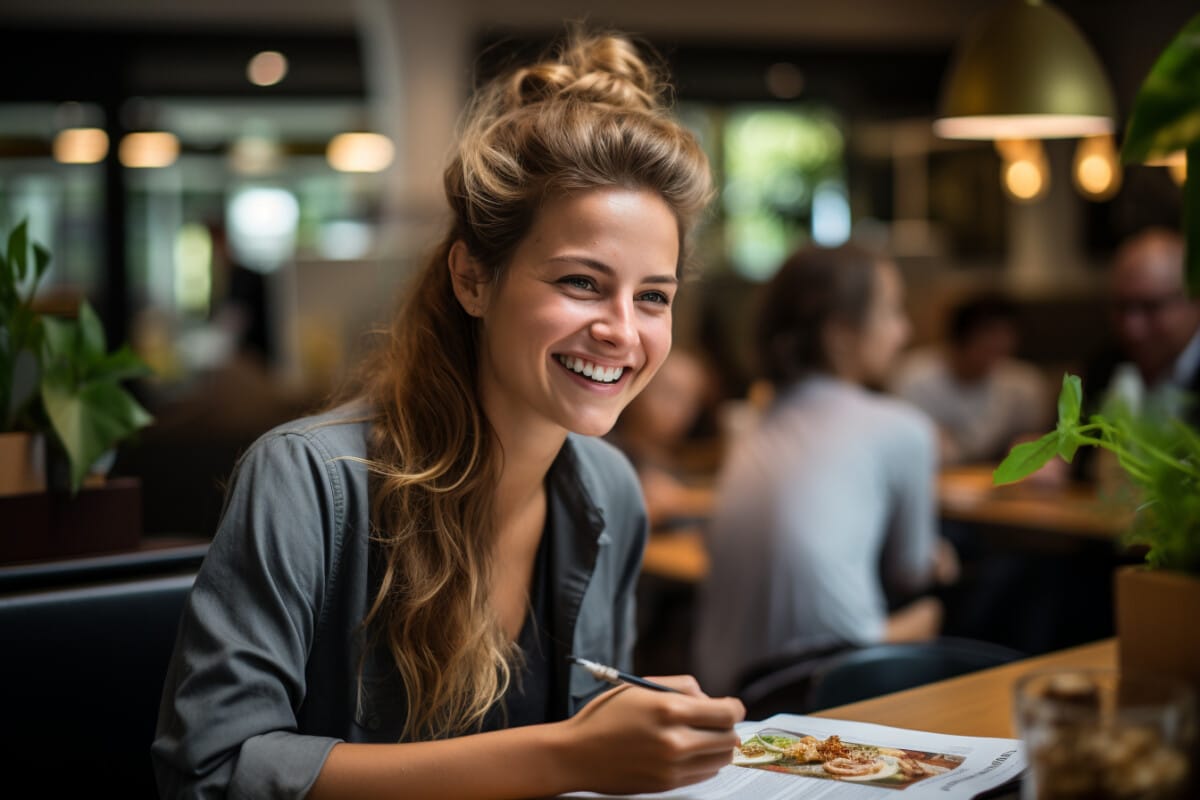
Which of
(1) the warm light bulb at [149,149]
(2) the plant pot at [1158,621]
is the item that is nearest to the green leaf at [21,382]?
(2) the plant pot at [1158,621]

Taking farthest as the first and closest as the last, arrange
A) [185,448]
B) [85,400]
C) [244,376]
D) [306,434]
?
[244,376], [185,448], [85,400], [306,434]

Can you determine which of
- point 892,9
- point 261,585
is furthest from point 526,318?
point 892,9

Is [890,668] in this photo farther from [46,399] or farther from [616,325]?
[46,399]

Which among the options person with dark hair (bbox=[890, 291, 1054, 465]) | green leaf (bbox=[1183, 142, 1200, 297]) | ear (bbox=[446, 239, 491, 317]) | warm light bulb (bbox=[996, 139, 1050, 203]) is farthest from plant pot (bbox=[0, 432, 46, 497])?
person with dark hair (bbox=[890, 291, 1054, 465])

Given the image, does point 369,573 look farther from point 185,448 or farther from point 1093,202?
point 1093,202

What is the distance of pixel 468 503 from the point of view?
1.47 meters

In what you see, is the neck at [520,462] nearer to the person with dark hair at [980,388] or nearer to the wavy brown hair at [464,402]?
the wavy brown hair at [464,402]

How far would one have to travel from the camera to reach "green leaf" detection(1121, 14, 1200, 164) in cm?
95

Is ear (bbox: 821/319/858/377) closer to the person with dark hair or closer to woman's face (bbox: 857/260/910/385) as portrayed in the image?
woman's face (bbox: 857/260/910/385)

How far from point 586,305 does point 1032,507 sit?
250 centimetres

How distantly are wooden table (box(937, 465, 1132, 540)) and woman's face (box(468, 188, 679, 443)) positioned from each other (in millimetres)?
1939

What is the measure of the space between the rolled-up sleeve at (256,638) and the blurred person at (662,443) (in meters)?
2.20

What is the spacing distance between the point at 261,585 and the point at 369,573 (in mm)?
175

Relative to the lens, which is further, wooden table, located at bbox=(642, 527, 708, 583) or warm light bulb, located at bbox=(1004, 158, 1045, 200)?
warm light bulb, located at bbox=(1004, 158, 1045, 200)
